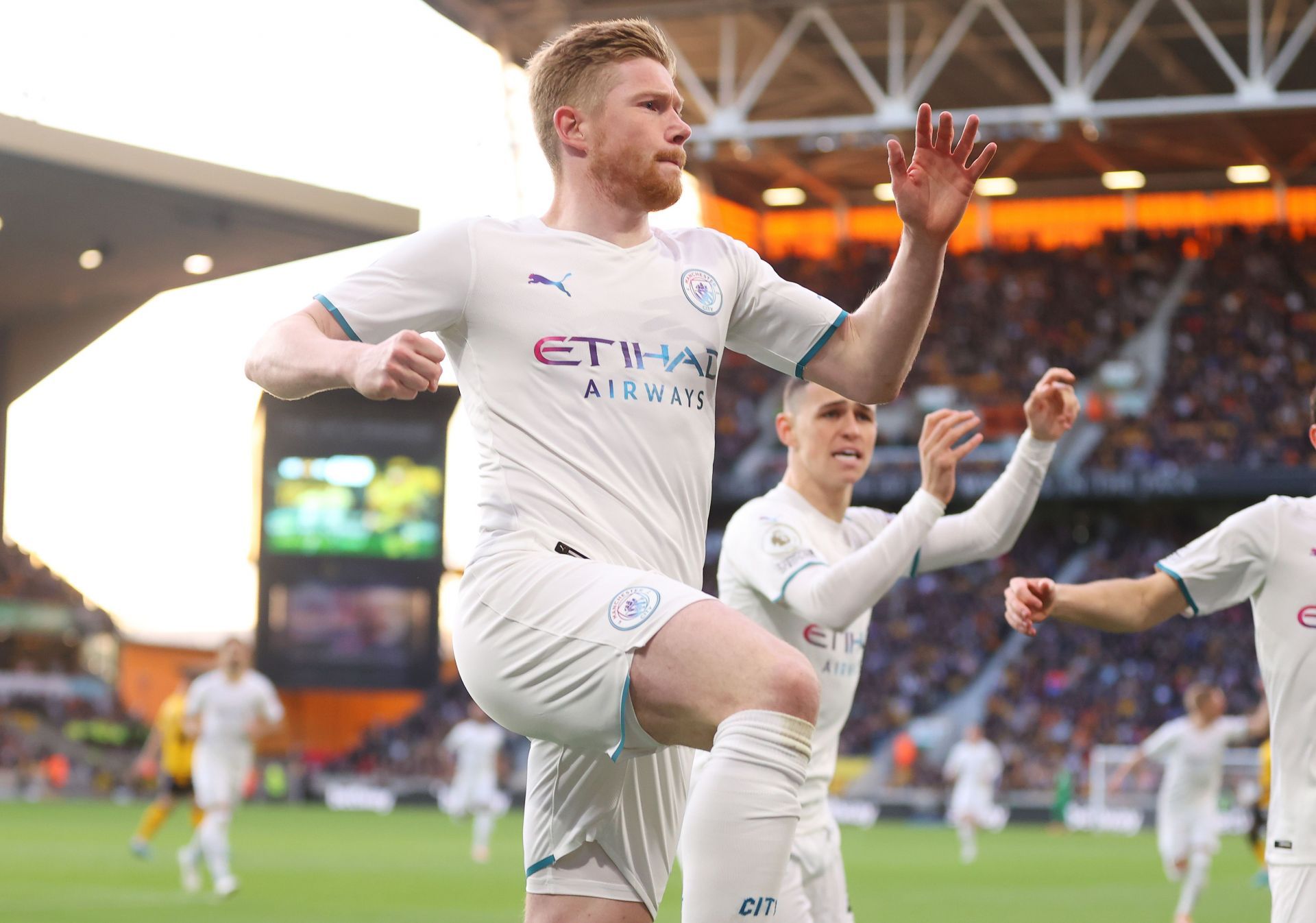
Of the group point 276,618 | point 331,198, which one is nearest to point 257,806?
point 276,618

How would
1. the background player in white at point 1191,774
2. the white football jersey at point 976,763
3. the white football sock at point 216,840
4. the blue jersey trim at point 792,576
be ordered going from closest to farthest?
1. the blue jersey trim at point 792,576
2. the white football sock at point 216,840
3. the background player in white at point 1191,774
4. the white football jersey at point 976,763

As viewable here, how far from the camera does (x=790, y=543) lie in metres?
5.41

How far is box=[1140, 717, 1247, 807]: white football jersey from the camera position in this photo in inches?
633

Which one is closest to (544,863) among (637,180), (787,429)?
(637,180)

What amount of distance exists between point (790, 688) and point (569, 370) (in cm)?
94

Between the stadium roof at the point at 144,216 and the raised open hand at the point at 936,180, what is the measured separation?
65.8 feet

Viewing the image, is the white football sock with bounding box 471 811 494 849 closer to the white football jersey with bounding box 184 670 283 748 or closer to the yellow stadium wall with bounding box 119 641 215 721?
the white football jersey with bounding box 184 670 283 748

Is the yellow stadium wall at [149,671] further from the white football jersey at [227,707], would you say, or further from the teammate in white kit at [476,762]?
the white football jersey at [227,707]

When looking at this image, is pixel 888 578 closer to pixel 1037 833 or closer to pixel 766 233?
pixel 1037 833

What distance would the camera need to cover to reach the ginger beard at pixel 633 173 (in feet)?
12.7

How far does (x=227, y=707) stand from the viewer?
1634cm

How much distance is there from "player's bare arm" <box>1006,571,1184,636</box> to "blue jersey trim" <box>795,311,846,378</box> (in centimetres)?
117

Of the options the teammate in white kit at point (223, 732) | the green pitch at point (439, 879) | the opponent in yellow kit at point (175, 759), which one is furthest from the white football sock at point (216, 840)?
the opponent in yellow kit at point (175, 759)

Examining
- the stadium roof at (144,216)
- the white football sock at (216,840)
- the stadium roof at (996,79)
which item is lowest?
the white football sock at (216,840)
